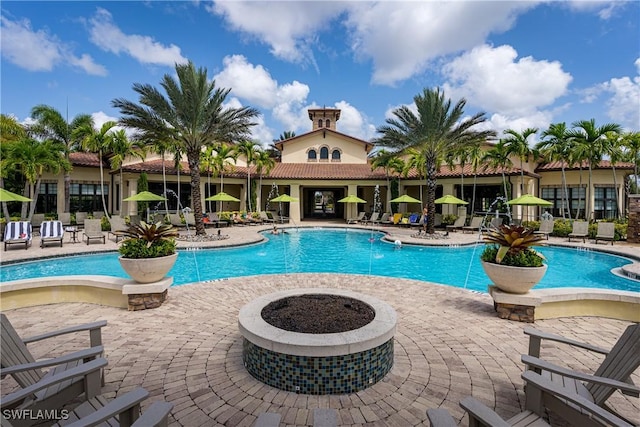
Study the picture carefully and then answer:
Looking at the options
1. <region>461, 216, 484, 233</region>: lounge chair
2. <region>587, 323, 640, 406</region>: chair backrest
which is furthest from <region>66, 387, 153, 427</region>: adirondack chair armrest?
<region>461, 216, 484, 233</region>: lounge chair

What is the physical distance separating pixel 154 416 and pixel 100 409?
40cm

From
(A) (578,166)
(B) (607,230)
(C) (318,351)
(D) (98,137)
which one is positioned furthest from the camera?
(A) (578,166)

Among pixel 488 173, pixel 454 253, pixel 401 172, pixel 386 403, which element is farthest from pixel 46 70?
pixel 488 173

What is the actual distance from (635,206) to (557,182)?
35.6 ft

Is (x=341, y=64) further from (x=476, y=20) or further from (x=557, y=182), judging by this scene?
(x=557, y=182)

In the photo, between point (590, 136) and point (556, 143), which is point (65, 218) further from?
point (590, 136)

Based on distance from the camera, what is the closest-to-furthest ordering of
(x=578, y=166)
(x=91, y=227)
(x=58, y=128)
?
(x=91, y=227) → (x=58, y=128) → (x=578, y=166)

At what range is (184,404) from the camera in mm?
3543

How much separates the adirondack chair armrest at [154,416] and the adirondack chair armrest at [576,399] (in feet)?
10.3

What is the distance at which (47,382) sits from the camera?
101 inches

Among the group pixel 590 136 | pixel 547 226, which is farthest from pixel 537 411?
pixel 590 136

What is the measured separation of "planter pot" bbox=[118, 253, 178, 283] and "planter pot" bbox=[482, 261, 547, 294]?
6.55 metres

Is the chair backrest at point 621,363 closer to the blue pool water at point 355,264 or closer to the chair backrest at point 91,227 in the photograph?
the blue pool water at point 355,264

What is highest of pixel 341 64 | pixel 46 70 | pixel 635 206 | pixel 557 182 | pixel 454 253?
pixel 341 64
